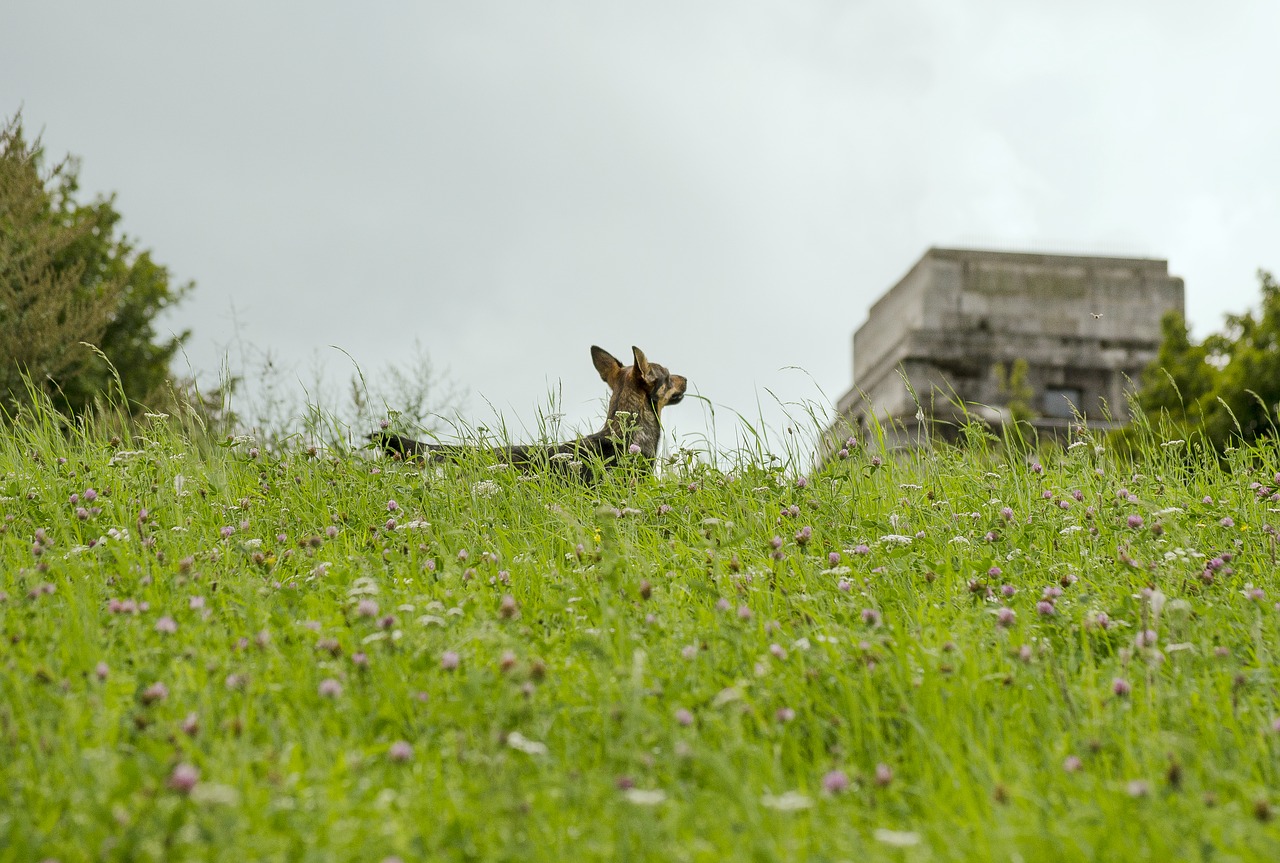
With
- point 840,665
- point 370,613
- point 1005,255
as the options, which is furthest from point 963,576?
point 1005,255

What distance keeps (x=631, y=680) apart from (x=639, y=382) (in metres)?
4.57

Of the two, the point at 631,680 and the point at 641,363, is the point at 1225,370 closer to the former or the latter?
the point at 641,363

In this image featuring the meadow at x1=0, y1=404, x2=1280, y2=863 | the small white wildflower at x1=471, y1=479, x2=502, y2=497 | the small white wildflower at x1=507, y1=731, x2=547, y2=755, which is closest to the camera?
the meadow at x1=0, y1=404, x2=1280, y2=863

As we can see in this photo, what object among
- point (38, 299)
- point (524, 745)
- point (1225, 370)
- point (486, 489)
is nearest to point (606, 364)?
point (486, 489)

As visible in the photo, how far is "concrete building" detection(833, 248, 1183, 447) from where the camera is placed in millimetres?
47312

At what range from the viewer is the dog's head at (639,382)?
7949mm

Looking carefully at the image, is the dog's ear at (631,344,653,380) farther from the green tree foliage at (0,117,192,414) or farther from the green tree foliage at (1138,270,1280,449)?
the green tree foliage at (1138,270,1280,449)

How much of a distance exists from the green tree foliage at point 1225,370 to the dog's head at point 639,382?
22227mm

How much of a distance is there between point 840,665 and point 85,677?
238 centimetres

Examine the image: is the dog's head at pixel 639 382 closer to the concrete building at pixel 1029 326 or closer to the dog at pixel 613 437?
the dog at pixel 613 437

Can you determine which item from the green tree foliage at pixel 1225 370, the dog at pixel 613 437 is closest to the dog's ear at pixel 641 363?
the dog at pixel 613 437

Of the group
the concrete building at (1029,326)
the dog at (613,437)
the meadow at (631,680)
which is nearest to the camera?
the meadow at (631,680)

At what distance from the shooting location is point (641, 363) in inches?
308

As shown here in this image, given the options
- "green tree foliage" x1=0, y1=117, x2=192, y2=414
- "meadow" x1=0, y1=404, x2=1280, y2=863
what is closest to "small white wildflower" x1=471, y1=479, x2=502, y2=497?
"meadow" x1=0, y1=404, x2=1280, y2=863
